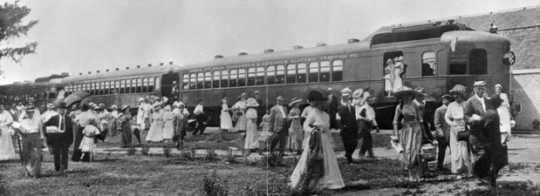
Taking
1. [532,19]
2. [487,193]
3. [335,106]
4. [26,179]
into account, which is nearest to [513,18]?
[532,19]

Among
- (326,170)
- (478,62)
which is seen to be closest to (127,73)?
(326,170)

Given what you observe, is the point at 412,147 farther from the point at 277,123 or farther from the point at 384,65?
the point at 384,65

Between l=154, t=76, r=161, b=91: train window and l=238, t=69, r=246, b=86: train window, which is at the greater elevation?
l=238, t=69, r=246, b=86: train window

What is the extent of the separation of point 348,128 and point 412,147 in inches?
86.3

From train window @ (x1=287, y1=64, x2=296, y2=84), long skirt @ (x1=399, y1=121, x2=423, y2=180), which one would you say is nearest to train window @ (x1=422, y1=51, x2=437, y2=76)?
train window @ (x1=287, y1=64, x2=296, y2=84)

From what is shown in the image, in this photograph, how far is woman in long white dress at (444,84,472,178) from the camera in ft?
25.6

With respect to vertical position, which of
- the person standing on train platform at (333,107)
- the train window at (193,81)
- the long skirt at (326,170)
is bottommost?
the long skirt at (326,170)

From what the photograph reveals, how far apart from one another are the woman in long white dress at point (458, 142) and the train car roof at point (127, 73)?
7819 mm

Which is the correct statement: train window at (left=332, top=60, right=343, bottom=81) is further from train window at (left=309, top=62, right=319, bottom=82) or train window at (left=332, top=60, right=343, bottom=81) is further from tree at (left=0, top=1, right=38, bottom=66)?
tree at (left=0, top=1, right=38, bottom=66)

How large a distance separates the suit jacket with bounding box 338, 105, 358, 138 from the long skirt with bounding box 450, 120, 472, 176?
211 centimetres

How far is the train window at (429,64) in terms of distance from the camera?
12516 mm

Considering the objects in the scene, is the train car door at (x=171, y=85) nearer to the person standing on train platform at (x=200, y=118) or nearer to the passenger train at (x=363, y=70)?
the passenger train at (x=363, y=70)

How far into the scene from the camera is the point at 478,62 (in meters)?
12.2

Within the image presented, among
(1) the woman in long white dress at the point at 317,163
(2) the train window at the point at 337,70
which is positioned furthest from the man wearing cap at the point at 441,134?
(2) the train window at the point at 337,70
